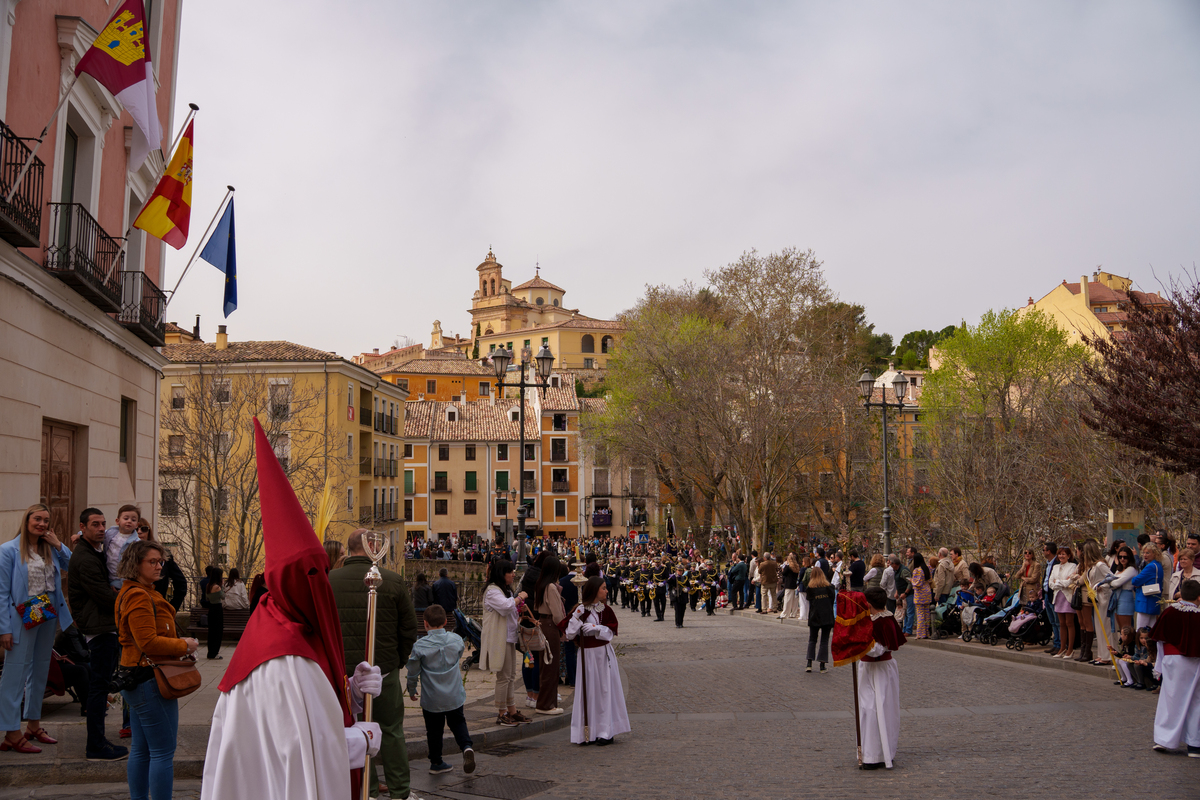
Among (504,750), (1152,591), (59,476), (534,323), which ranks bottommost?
(504,750)

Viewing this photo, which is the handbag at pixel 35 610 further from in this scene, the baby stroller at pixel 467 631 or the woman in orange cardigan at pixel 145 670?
the baby stroller at pixel 467 631

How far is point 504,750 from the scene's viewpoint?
865 cm

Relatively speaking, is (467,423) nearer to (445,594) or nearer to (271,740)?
(445,594)

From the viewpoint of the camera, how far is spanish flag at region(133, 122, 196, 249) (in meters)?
12.6

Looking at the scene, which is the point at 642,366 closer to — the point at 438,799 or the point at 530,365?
the point at 438,799

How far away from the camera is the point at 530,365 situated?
85688 millimetres

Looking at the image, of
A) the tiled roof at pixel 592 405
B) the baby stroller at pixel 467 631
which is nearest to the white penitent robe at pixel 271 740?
the baby stroller at pixel 467 631

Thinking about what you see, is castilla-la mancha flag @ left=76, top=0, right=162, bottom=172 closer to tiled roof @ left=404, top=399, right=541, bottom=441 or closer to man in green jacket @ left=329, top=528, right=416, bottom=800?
man in green jacket @ left=329, top=528, right=416, bottom=800

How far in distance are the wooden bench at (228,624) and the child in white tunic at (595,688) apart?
697 cm

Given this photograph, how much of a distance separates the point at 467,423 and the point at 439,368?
27.3 metres

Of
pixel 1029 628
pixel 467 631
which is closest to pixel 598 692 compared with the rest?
pixel 467 631

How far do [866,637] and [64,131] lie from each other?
11.4m

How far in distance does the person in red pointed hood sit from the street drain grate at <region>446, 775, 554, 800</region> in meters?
3.62

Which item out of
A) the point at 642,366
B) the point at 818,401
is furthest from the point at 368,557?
the point at 642,366
